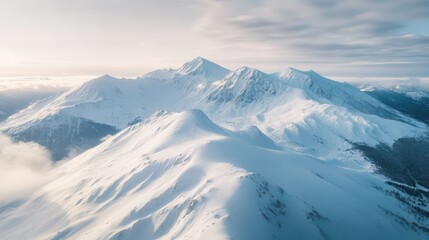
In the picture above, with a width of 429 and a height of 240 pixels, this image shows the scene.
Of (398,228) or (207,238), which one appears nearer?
(207,238)

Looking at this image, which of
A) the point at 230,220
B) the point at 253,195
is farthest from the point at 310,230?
the point at 230,220

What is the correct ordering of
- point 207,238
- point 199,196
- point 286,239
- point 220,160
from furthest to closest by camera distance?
point 220,160, point 199,196, point 286,239, point 207,238

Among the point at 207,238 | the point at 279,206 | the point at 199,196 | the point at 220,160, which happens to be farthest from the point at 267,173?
the point at 207,238

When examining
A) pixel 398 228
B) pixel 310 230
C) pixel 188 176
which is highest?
pixel 188 176

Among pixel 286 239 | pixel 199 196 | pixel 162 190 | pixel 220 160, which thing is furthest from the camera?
pixel 220 160

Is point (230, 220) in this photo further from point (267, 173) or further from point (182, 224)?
point (267, 173)

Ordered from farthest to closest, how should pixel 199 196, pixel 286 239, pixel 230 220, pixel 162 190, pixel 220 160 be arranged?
1. pixel 220 160
2. pixel 162 190
3. pixel 199 196
4. pixel 286 239
5. pixel 230 220

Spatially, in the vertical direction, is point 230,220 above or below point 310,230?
above

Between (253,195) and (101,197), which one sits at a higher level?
(253,195)

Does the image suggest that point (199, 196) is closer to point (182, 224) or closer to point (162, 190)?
point (182, 224)
